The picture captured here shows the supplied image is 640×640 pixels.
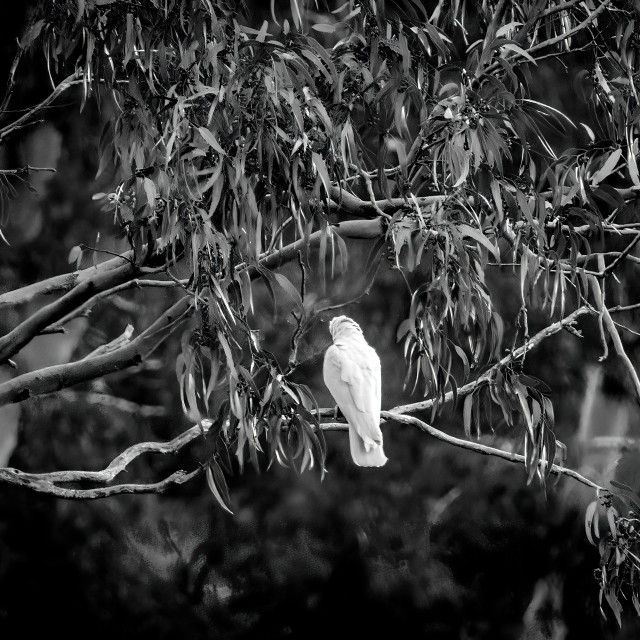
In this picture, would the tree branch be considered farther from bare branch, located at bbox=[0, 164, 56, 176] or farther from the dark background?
bare branch, located at bbox=[0, 164, 56, 176]

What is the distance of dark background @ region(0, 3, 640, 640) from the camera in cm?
183

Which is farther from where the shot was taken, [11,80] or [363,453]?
[363,453]

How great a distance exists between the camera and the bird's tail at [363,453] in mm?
1972

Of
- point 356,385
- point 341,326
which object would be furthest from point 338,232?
point 356,385

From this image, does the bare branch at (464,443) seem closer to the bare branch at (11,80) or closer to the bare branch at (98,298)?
the bare branch at (98,298)

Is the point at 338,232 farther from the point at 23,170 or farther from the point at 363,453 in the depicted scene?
the point at 23,170

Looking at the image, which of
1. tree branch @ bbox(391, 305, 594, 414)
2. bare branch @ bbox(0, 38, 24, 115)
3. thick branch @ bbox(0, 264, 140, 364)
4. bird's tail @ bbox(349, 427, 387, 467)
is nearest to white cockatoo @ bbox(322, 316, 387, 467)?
bird's tail @ bbox(349, 427, 387, 467)

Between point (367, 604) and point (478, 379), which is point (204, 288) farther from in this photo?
point (367, 604)

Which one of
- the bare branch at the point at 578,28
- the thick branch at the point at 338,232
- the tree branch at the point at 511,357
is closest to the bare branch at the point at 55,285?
the thick branch at the point at 338,232

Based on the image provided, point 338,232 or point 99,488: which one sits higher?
point 338,232

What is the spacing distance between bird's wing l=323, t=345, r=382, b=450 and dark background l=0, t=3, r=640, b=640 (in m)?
0.07

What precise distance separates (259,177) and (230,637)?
1068 mm

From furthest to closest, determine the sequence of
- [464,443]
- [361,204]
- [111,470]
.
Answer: [464,443]
[361,204]
[111,470]

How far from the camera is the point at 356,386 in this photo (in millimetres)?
1931
